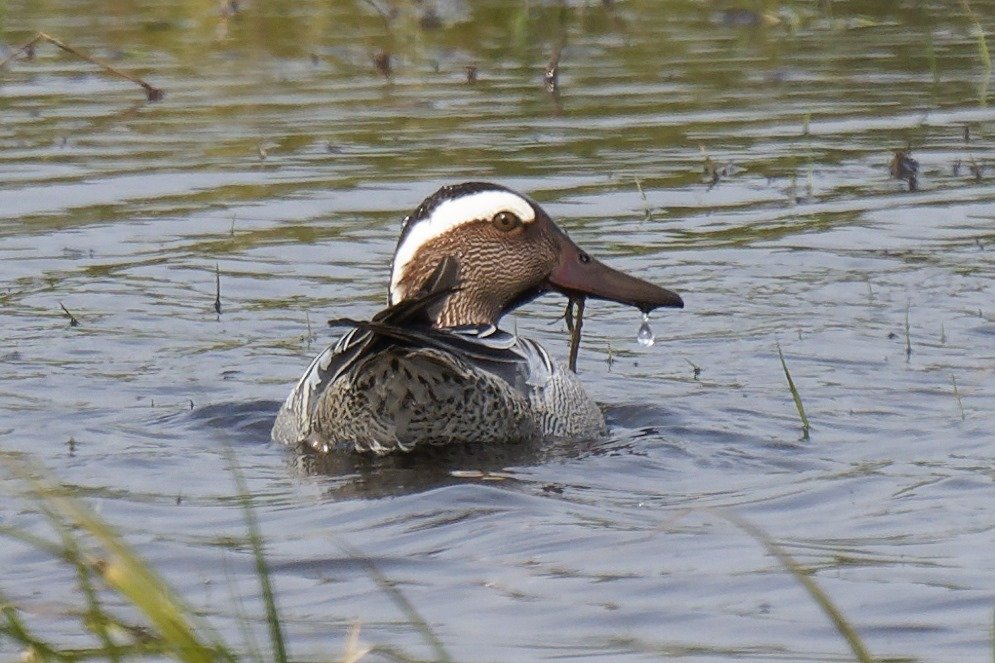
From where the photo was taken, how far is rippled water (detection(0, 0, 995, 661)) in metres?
4.86

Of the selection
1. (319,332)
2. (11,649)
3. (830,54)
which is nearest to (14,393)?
(319,332)

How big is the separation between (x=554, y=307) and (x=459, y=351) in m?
3.11

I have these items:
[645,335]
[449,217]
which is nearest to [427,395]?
[449,217]

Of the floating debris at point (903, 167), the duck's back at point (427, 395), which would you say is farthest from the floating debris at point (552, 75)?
the duck's back at point (427, 395)

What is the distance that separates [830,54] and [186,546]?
1055 centimetres

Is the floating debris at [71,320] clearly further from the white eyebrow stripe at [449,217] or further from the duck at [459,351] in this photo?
the white eyebrow stripe at [449,217]

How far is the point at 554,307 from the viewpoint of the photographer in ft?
30.5

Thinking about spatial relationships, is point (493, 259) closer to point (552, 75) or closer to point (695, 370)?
point (695, 370)

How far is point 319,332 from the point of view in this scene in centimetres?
854

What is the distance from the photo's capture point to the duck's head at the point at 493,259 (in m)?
7.08

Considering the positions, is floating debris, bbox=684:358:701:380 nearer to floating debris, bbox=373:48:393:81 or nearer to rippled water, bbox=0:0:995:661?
rippled water, bbox=0:0:995:661

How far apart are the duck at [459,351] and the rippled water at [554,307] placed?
13 centimetres

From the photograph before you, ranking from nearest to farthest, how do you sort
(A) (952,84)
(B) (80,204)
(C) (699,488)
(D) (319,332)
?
(C) (699,488) < (D) (319,332) < (B) (80,204) < (A) (952,84)

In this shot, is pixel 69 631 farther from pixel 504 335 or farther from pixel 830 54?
pixel 830 54
